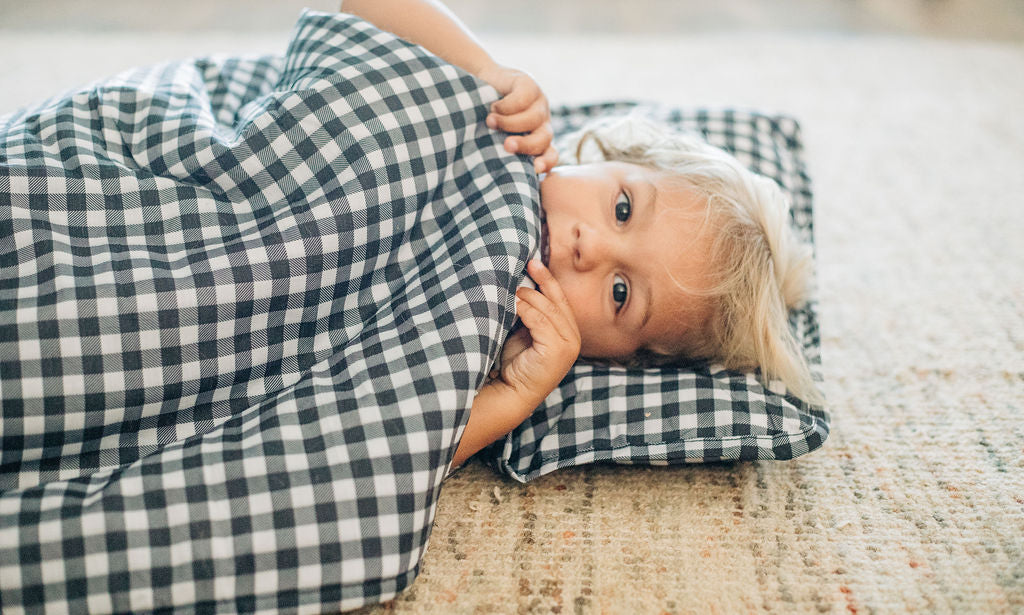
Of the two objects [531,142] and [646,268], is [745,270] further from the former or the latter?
[531,142]

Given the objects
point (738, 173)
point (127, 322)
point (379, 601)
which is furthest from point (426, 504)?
point (738, 173)

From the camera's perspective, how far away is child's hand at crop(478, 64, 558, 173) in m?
0.88

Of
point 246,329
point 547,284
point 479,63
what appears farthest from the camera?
point 479,63

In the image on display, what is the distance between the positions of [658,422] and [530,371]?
15 centimetres

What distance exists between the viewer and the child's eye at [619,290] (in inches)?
33.7

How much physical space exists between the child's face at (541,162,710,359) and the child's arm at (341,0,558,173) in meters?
0.08

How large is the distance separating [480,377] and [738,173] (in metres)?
0.44

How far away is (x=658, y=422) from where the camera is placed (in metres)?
0.81

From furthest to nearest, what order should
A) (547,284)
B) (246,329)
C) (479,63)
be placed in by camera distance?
(479,63), (547,284), (246,329)

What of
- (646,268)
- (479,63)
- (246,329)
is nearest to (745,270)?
(646,268)

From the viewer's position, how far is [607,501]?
79 cm

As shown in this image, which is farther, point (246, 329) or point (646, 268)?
point (646, 268)

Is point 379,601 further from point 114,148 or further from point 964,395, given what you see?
point 964,395

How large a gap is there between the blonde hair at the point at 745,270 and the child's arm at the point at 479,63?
147 millimetres
